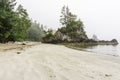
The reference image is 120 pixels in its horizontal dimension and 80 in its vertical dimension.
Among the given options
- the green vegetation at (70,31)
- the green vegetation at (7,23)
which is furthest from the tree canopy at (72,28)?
the green vegetation at (7,23)

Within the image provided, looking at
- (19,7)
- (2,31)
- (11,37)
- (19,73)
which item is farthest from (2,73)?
(19,7)

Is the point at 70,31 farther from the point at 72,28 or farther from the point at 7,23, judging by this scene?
the point at 7,23

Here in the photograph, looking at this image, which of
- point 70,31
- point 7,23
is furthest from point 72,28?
point 7,23

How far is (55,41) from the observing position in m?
71.7

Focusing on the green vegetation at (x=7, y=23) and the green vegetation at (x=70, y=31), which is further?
the green vegetation at (x=70, y=31)

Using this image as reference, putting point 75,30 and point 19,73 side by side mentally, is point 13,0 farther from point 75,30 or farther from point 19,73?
point 19,73

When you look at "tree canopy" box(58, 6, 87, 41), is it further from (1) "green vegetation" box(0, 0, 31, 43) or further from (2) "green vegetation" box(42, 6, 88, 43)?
(1) "green vegetation" box(0, 0, 31, 43)

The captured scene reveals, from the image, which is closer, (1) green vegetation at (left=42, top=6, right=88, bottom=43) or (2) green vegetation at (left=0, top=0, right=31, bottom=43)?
(2) green vegetation at (left=0, top=0, right=31, bottom=43)

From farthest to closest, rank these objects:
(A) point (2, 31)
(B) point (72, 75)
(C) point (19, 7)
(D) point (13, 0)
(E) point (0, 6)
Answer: (C) point (19, 7), (D) point (13, 0), (E) point (0, 6), (A) point (2, 31), (B) point (72, 75)

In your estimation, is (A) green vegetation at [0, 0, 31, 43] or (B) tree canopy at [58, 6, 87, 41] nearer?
(A) green vegetation at [0, 0, 31, 43]

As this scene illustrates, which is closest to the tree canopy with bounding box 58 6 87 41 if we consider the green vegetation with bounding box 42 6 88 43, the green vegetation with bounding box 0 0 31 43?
the green vegetation with bounding box 42 6 88 43

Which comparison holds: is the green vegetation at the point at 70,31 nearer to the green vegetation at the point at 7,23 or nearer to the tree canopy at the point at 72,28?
the tree canopy at the point at 72,28

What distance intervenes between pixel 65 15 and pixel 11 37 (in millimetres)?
41120

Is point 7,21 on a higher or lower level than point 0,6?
lower
